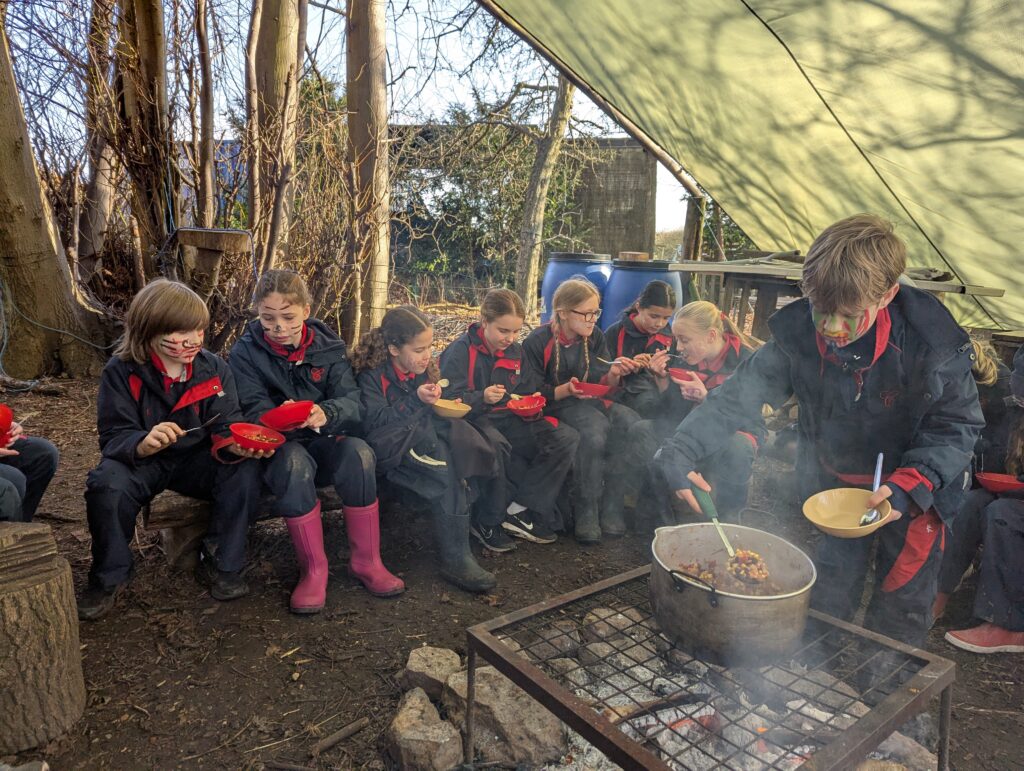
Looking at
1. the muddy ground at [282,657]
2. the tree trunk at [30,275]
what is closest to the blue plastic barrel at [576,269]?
the muddy ground at [282,657]

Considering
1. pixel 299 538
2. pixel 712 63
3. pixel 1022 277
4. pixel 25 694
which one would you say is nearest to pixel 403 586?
pixel 299 538

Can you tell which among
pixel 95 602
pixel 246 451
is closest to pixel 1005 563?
pixel 246 451

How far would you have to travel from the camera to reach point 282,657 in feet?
8.28

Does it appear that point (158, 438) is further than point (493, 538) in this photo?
No

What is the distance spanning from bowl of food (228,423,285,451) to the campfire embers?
121 cm

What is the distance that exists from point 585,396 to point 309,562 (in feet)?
5.80

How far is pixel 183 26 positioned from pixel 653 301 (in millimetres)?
3207

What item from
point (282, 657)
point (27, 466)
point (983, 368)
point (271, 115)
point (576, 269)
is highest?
point (271, 115)

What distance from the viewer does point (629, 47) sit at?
11.9 ft

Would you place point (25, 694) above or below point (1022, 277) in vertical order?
below

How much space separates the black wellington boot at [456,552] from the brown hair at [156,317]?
53.4 inches

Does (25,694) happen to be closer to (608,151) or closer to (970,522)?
(970,522)

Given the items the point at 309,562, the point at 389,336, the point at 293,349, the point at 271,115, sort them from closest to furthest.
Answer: the point at 309,562 → the point at 293,349 → the point at 389,336 → the point at 271,115

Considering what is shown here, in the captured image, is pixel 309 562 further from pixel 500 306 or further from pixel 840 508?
pixel 840 508
